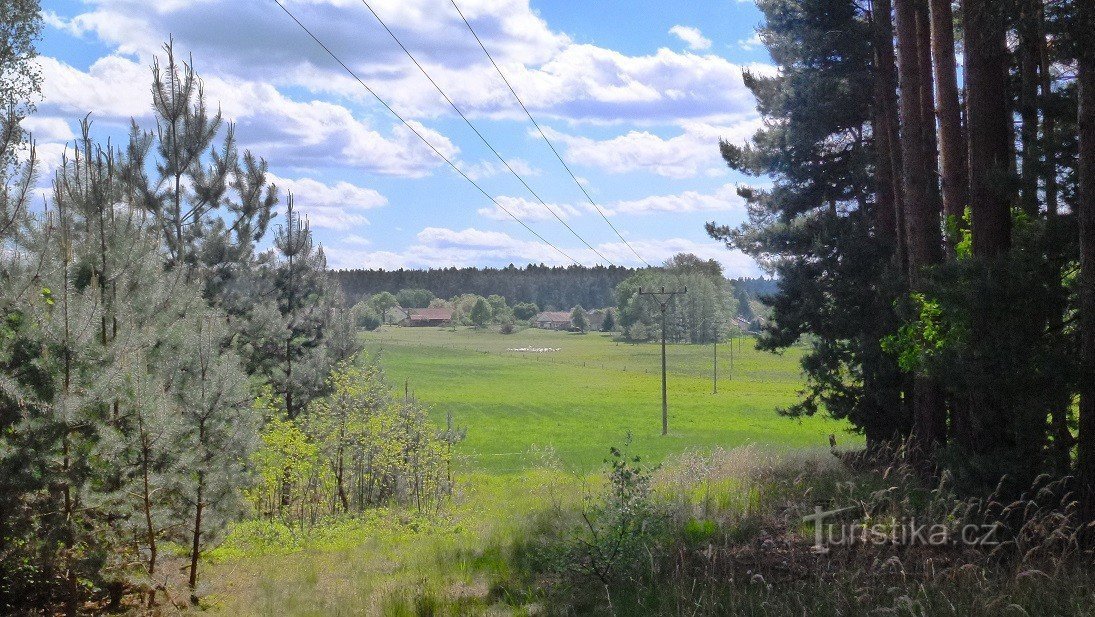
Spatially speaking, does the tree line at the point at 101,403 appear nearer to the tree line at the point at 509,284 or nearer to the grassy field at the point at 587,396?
the grassy field at the point at 587,396

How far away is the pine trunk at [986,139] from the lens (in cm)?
904

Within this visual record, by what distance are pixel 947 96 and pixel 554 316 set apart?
329ft

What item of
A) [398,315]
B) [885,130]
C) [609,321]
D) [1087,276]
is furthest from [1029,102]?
[398,315]

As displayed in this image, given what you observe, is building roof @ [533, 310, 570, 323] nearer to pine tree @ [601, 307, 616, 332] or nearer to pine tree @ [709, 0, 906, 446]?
pine tree @ [601, 307, 616, 332]

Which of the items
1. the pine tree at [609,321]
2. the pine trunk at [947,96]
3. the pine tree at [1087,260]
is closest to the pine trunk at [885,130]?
the pine trunk at [947,96]

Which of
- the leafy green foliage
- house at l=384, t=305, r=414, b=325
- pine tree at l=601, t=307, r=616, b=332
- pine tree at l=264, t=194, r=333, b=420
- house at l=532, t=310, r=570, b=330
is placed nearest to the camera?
pine tree at l=264, t=194, r=333, b=420

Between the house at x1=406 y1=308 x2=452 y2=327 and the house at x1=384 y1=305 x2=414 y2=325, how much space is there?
698 mm

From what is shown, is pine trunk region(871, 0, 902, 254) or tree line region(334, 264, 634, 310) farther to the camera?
tree line region(334, 264, 634, 310)

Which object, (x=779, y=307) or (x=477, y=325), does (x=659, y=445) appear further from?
(x=477, y=325)

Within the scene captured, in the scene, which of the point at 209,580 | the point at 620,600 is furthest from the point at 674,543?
the point at 209,580

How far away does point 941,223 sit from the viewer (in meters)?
12.9

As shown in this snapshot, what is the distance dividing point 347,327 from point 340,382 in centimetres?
328

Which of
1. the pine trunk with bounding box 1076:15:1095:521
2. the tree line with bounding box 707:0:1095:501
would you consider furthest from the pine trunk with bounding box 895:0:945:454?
the pine trunk with bounding box 1076:15:1095:521

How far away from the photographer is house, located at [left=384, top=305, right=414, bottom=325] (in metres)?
101
